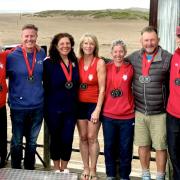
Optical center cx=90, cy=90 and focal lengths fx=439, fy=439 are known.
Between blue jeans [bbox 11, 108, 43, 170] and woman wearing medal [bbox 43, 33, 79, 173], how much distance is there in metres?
0.13

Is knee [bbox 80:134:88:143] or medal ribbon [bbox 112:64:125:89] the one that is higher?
medal ribbon [bbox 112:64:125:89]

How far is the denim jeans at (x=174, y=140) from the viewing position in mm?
4254

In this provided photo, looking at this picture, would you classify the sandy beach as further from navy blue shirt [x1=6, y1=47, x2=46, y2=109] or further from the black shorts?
navy blue shirt [x1=6, y1=47, x2=46, y2=109]

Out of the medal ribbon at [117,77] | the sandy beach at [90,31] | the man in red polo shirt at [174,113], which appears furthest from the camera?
the sandy beach at [90,31]

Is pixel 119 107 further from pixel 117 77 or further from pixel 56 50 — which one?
pixel 56 50

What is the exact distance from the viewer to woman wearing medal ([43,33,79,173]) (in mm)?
4539

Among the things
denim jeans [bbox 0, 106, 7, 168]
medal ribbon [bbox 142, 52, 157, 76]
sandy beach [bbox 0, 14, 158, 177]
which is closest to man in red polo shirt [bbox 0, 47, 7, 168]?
denim jeans [bbox 0, 106, 7, 168]

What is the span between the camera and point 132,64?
449 cm

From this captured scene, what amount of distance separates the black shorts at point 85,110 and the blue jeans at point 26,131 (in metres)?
0.42

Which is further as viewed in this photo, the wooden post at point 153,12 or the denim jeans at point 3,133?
the wooden post at point 153,12

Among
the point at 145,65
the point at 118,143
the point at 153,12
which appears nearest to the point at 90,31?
the point at 153,12

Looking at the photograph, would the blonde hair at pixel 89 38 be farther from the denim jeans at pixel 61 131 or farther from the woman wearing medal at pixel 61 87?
the denim jeans at pixel 61 131

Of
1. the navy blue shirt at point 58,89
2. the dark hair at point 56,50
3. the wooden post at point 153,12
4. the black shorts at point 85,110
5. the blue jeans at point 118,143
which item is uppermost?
the wooden post at point 153,12

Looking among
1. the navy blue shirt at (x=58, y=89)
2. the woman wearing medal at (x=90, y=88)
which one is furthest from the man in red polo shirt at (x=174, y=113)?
the navy blue shirt at (x=58, y=89)
